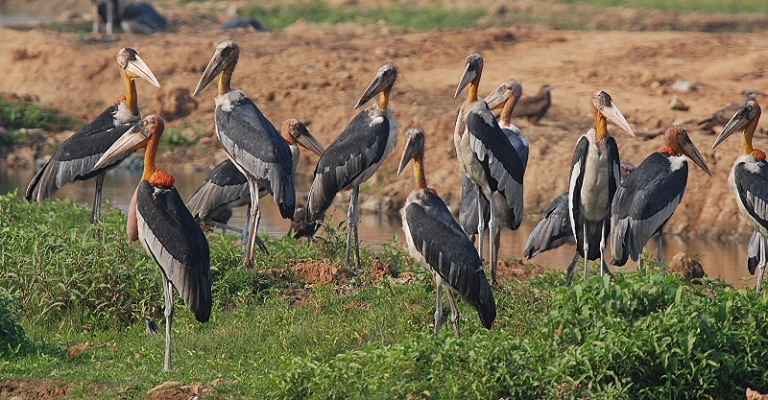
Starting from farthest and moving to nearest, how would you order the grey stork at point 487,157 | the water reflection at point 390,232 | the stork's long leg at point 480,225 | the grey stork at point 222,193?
the water reflection at point 390,232 → the grey stork at point 222,193 → the stork's long leg at point 480,225 → the grey stork at point 487,157

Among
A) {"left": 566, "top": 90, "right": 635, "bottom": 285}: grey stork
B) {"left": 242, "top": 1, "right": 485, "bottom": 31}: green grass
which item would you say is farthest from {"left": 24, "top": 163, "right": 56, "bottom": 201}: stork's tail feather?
{"left": 242, "top": 1, "right": 485, "bottom": 31}: green grass

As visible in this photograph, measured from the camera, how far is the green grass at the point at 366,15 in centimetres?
2329

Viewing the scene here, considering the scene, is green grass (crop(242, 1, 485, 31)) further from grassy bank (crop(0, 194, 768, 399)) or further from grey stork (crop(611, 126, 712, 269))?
grey stork (crop(611, 126, 712, 269))

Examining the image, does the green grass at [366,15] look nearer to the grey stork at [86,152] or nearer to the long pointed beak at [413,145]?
the grey stork at [86,152]

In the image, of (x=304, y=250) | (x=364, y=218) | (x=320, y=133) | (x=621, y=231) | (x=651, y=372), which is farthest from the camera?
(x=320, y=133)

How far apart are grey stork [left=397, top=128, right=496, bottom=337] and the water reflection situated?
3.13 meters

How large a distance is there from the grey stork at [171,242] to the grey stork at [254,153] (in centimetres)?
178

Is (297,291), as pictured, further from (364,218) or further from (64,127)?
(64,127)

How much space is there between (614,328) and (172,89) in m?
12.1

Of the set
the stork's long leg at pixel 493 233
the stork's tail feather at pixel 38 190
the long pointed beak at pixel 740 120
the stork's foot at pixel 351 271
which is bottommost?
the stork's foot at pixel 351 271

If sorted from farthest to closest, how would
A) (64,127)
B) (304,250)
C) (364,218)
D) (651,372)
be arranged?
(64,127)
(364,218)
(304,250)
(651,372)

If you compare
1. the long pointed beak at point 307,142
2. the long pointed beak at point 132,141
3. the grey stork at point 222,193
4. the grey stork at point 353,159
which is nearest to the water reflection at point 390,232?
the long pointed beak at point 307,142

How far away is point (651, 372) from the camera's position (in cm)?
641

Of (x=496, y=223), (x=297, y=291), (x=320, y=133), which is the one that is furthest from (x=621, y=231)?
(x=320, y=133)
